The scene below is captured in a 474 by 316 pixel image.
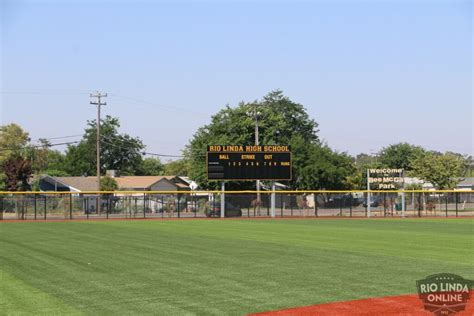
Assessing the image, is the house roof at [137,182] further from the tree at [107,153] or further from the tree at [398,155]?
the tree at [398,155]

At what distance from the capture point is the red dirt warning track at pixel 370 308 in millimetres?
10875

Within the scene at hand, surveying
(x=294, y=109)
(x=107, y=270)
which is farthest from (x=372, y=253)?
(x=294, y=109)

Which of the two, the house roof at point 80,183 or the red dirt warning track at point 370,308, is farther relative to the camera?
the house roof at point 80,183

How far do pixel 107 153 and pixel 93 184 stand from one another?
3690cm

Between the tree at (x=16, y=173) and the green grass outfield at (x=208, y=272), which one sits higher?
the tree at (x=16, y=173)

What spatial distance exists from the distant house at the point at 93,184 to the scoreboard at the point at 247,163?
1560 inches

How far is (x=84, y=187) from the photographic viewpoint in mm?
89438

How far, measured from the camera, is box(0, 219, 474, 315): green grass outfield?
12047 millimetres

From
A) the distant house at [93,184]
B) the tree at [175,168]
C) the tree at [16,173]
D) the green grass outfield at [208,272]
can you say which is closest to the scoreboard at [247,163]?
the green grass outfield at [208,272]

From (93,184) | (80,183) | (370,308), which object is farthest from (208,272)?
(80,183)

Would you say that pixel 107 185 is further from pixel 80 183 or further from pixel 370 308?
pixel 370 308

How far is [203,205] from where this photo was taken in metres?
60.1

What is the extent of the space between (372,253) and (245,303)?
1002 cm

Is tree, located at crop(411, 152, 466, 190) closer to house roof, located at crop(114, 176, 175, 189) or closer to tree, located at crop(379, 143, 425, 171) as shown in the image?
house roof, located at crop(114, 176, 175, 189)
